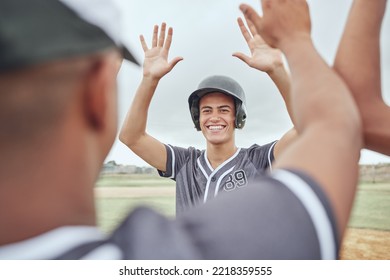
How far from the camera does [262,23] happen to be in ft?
1.56

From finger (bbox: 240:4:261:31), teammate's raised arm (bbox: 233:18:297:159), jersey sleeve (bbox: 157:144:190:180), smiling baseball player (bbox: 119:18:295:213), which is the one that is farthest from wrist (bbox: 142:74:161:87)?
finger (bbox: 240:4:261:31)

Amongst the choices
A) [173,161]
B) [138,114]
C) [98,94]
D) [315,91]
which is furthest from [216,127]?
[98,94]

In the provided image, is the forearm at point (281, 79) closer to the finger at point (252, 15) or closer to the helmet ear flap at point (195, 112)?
the helmet ear flap at point (195, 112)

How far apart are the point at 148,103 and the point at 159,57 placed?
21cm

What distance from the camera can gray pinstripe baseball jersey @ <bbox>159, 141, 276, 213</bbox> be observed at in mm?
1811

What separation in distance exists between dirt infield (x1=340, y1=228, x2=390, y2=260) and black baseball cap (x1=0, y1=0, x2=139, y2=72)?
359cm

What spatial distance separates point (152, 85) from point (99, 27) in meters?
1.31

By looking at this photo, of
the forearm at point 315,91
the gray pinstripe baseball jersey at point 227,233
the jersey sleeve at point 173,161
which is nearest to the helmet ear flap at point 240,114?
the jersey sleeve at point 173,161

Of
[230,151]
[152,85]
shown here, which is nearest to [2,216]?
[152,85]

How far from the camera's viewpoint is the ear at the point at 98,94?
11.5 inches

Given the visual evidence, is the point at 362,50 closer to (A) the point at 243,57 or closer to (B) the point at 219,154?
(A) the point at 243,57

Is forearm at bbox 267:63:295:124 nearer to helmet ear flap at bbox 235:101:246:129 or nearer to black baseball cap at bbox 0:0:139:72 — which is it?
helmet ear flap at bbox 235:101:246:129
